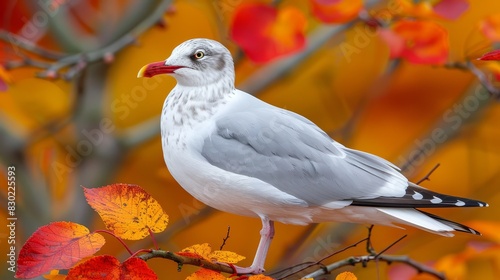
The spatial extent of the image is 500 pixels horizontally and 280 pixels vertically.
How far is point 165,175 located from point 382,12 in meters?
0.78

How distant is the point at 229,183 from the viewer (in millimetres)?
1288

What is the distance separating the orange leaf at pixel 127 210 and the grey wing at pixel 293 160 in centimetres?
25

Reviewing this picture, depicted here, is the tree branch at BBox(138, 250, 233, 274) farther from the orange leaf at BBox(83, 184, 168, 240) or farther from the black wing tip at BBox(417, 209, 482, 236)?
the black wing tip at BBox(417, 209, 482, 236)

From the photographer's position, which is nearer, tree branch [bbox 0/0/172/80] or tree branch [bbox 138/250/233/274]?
tree branch [bbox 138/250/233/274]

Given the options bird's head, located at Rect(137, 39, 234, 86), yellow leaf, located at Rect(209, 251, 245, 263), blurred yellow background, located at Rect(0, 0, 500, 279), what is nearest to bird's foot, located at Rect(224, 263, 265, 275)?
yellow leaf, located at Rect(209, 251, 245, 263)

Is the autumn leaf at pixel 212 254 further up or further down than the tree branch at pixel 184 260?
further up

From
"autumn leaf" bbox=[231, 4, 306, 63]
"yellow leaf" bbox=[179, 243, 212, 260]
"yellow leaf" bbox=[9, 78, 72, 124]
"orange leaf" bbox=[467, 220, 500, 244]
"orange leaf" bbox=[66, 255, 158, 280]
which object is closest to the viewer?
"orange leaf" bbox=[66, 255, 158, 280]

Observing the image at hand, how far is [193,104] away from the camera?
1.35 m

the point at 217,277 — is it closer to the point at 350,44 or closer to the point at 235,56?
the point at 235,56

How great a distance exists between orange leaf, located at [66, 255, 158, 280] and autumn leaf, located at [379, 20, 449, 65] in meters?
1.14

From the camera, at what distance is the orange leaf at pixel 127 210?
1054mm

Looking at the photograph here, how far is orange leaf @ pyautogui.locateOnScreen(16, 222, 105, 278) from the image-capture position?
0.99 metres

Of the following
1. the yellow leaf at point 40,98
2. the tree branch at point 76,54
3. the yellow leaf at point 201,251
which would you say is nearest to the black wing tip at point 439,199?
the yellow leaf at point 201,251

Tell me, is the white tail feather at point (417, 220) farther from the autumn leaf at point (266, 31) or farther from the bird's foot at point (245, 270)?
the autumn leaf at point (266, 31)
